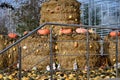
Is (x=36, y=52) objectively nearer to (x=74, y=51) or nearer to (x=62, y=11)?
(x=74, y=51)

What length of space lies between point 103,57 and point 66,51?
0.81 meters

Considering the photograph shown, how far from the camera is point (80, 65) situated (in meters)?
6.63

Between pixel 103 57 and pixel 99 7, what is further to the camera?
pixel 99 7

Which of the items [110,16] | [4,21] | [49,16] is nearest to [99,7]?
[110,16]

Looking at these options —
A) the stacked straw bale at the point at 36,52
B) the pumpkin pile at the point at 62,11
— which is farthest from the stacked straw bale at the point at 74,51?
the pumpkin pile at the point at 62,11

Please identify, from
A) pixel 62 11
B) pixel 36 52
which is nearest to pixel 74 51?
pixel 36 52

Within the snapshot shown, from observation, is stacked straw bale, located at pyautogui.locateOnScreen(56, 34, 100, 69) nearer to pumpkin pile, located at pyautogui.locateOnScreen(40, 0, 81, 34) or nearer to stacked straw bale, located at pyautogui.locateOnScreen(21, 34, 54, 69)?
stacked straw bale, located at pyautogui.locateOnScreen(21, 34, 54, 69)

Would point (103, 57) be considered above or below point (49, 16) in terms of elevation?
below

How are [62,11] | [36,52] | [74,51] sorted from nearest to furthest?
[74,51] → [36,52] → [62,11]

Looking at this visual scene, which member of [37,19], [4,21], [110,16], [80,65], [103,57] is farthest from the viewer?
[4,21]

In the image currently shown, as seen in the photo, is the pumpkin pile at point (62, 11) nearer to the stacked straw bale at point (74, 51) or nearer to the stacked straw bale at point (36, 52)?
the stacked straw bale at point (36, 52)

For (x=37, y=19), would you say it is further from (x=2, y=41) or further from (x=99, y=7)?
(x=2, y=41)

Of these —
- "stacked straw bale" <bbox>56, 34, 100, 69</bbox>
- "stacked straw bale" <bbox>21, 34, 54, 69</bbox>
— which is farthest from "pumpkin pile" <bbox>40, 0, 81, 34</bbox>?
"stacked straw bale" <bbox>56, 34, 100, 69</bbox>

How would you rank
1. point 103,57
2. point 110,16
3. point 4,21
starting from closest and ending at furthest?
point 103,57
point 110,16
point 4,21
